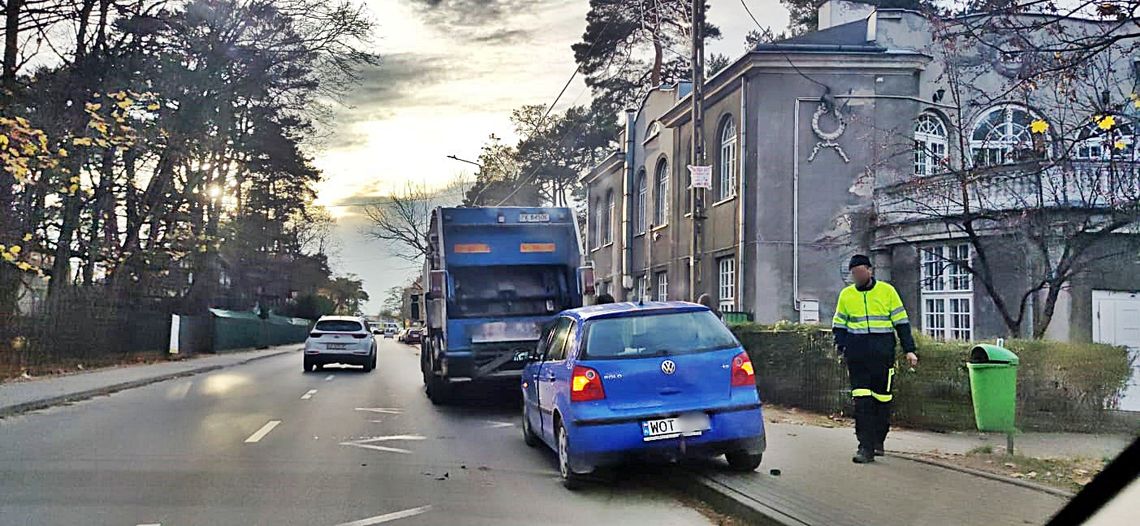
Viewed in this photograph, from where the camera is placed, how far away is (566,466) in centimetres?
876

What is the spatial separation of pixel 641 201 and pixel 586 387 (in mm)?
28115

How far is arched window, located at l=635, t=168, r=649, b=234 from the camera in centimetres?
3575

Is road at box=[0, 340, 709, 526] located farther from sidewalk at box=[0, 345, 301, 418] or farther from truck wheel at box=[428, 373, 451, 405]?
sidewalk at box=[0, 345, 301, 418]

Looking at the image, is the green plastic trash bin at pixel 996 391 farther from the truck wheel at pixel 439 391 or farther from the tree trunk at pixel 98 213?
the tree trunk at pixel 98 213

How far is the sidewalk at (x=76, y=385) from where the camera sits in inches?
634

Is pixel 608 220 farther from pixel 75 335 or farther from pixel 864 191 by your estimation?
pixel 75 335

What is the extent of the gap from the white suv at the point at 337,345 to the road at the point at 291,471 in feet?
35.3

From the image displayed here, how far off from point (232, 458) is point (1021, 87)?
330 inches

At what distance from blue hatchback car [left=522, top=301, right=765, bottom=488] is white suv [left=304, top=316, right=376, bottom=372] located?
19362 millimetres

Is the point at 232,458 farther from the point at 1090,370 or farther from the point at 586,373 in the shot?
the point at 1090,370

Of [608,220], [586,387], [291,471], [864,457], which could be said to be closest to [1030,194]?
[864,457]

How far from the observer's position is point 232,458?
10352mm

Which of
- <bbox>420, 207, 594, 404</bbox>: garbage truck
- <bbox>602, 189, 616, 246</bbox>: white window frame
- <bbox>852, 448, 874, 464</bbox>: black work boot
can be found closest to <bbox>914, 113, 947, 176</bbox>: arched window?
<bbox>420, 207, 594, 404</bbox>: garbage truck

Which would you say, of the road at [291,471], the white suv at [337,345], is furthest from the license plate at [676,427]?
the white suv at [337,345]
